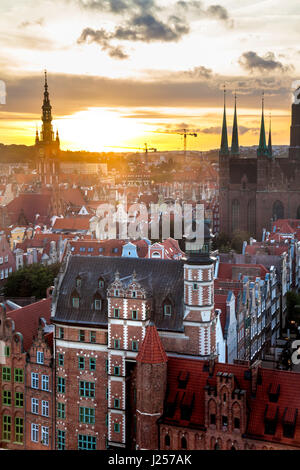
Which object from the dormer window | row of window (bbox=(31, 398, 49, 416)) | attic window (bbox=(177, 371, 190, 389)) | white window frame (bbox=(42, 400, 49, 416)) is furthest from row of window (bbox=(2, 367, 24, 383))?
attic window (bbox=(177, 371, 190, 389))

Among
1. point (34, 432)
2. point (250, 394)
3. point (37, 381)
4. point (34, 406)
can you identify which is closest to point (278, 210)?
point (37, 381)

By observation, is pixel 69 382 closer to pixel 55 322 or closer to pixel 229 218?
pixel 55 322

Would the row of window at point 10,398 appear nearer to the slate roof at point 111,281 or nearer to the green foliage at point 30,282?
the slate roof at point 111,281

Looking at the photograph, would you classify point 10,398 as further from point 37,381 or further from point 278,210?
point 278,210

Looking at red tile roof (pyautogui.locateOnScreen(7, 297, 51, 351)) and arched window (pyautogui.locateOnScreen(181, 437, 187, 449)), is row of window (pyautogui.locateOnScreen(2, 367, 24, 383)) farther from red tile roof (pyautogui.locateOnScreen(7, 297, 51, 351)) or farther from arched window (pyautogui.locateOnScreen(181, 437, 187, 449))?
arched window (pyautogui.locateOnScreen(181, 437, 187, 449))
